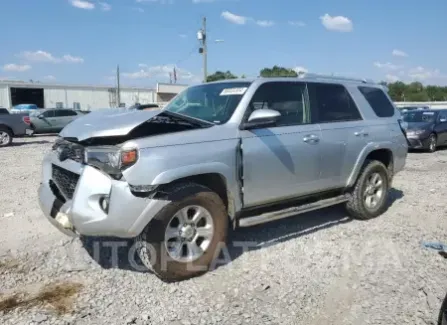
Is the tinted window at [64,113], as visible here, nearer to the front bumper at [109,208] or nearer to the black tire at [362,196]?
the black tire at [362,196]

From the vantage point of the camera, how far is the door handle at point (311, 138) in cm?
491

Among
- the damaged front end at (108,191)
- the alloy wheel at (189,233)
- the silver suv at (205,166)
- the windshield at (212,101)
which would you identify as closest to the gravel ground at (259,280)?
the alloy wheel at (189,233)

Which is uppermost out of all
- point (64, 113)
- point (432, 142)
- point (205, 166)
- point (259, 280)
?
point (64, 113)

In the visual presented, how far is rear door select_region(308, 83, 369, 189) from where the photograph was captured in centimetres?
522

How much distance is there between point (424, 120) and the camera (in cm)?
1579

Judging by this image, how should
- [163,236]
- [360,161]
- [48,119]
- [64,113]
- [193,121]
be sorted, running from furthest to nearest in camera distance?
[64,113], [48,119], [360,161], [193,121], [163,236]

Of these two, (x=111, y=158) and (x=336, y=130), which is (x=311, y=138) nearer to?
(x=336, y=130)

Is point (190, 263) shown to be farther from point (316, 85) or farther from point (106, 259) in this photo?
point (316, 85)

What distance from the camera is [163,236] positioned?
12.4ft

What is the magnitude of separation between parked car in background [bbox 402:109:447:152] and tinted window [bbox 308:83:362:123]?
1024 centimetres

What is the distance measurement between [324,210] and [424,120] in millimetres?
11226

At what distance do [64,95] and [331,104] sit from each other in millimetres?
53316

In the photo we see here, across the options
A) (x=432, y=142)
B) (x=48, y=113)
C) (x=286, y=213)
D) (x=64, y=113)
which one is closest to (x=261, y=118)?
(x=286, y=213)

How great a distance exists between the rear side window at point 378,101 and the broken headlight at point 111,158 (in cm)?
373
